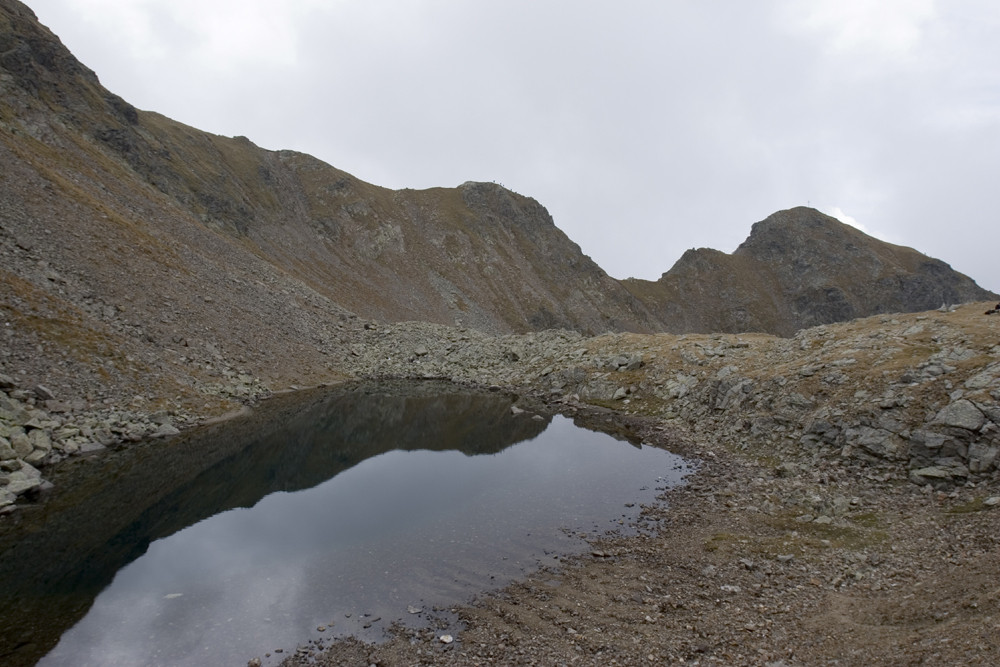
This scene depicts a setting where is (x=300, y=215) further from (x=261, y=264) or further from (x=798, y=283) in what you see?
(x=798, y=283)

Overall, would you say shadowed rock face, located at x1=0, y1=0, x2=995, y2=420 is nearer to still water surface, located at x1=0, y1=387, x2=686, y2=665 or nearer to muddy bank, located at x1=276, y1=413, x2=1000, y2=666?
still water surface, located at x1=0, y1=387, x2=686, y2=665

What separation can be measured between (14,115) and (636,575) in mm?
92707

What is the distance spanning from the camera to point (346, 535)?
2341 centimetres

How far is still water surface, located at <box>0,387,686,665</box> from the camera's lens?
1619cm

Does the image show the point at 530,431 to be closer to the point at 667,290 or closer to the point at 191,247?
the point at 191,247

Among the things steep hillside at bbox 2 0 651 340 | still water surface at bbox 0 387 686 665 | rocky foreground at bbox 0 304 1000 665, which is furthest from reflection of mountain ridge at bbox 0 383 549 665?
steep hillside at bbox 2 0 651 340

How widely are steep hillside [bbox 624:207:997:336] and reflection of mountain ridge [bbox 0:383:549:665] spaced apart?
133 meters

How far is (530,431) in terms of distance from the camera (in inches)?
1795

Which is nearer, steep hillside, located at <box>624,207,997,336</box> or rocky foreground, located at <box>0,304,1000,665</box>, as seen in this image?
rocky foreground, located at <box>0,304,1000,665</box>

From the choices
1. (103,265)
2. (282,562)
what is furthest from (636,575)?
(103,265)

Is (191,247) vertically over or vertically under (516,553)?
over

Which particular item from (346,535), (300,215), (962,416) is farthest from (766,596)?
(300,215)

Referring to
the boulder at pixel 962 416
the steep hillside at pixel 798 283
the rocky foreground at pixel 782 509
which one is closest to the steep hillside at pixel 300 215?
the steep hillside at pixel 798 283

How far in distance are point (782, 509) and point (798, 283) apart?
18131cm
